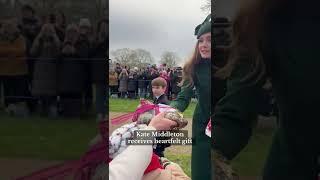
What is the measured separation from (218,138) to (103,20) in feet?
3.14

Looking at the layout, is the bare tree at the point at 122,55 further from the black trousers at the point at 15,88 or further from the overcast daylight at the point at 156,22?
the black trousers at the point at 15,88

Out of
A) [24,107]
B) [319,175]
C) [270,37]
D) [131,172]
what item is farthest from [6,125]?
[319,175]

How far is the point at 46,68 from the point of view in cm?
373

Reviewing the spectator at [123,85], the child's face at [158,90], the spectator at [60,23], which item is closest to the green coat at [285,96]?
the child's face at [158,90]

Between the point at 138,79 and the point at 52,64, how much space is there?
51 cm

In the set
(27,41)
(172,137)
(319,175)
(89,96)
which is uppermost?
(27,41)

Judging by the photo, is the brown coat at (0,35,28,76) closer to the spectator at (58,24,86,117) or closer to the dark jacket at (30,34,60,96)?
the dark jacket at (30,34,60,96)

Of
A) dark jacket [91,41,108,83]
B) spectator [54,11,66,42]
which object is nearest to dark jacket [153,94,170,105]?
dark jacket [91,41,108,83]

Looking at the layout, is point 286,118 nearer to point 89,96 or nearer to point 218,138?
point 218,138

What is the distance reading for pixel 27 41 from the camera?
3.73m

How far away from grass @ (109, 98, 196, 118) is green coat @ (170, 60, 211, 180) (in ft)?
0.08

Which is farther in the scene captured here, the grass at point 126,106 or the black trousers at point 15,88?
the black trousers at point 15,88

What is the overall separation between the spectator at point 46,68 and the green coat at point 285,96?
97cm

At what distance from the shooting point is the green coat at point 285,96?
12.2ft
